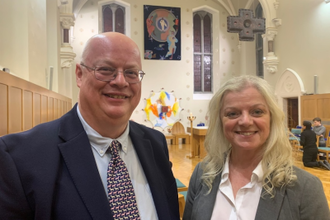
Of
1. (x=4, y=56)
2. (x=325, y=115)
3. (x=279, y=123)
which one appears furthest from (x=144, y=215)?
(x=325, y=115)

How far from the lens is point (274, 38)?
10.9 m

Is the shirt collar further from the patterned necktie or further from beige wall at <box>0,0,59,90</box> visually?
beige wall at <box>0,0,59,90</box>

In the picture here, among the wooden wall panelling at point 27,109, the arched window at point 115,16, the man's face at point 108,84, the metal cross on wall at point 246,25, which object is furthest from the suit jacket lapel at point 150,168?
the arched window at point 115,16

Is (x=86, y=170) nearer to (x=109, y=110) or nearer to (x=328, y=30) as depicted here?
(x=109, y=110)

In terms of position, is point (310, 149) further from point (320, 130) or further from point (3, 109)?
point (3, 109)

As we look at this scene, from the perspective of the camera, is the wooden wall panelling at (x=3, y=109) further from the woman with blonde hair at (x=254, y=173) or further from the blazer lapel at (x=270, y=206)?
the blazer lapel at (x=270, y=206)

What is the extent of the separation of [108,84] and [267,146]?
92cm

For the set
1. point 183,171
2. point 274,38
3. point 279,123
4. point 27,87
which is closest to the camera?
point 279,123

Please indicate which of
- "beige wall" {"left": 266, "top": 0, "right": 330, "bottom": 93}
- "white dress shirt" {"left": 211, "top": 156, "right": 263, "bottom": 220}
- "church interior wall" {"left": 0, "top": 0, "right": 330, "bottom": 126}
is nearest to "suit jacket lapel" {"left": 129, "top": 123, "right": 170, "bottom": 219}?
"white dress shirt" {"left": 211, "top": 156, "right": 263, "bottom": 220}

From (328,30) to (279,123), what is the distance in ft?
28.5

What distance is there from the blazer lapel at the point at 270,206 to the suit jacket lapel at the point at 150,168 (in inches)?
18.6

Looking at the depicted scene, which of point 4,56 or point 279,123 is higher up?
point 4,56

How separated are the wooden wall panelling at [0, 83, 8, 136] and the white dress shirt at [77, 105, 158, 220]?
2096 millimetres

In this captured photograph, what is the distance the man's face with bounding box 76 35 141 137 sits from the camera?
1.10 meters
